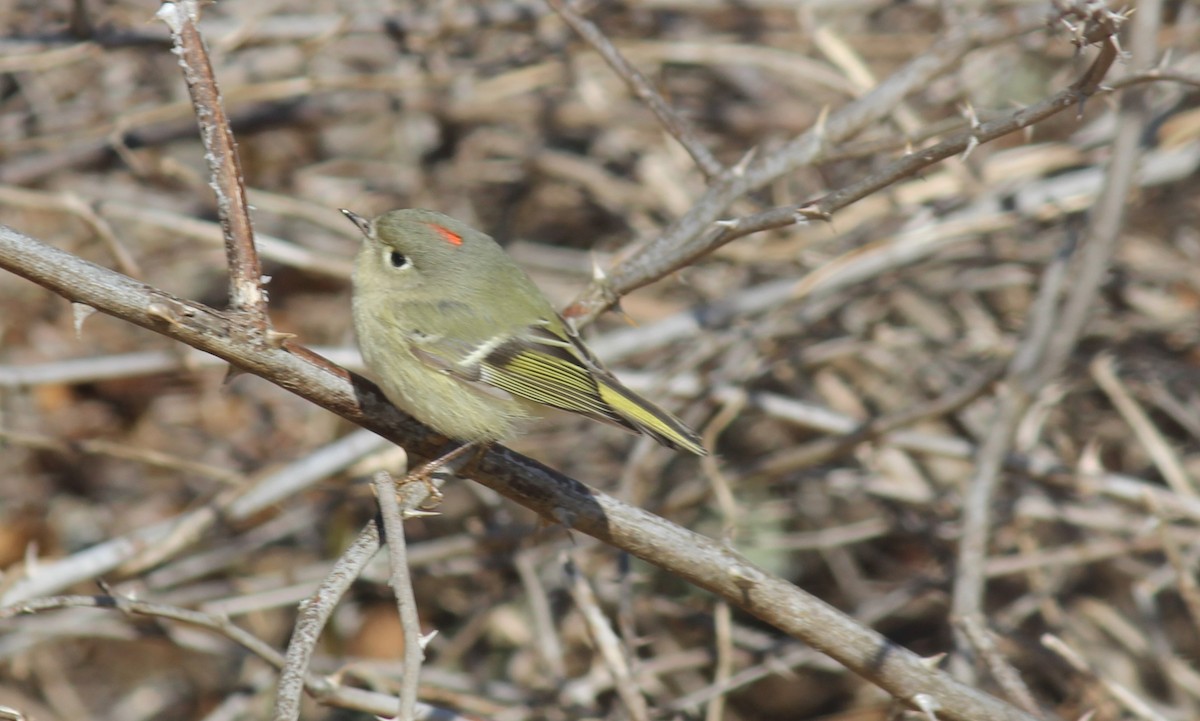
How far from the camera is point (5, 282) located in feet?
14.7

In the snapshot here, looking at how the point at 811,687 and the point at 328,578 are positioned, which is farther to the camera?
the point at 811,687

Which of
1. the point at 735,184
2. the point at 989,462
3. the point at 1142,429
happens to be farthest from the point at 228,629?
the point at 1142,429

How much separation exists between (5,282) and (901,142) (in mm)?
3541

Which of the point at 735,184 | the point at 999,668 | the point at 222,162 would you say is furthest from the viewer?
the point at 735,184

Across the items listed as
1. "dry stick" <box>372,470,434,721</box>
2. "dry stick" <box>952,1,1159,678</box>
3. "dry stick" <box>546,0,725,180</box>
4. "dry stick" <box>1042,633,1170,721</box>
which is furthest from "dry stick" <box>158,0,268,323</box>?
"dry stick" <box>952,1,1159,678</box>

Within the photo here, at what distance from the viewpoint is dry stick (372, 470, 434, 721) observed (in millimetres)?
1573

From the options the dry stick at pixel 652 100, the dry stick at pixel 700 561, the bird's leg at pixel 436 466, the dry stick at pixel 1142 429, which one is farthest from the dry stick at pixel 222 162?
the dry stick at pixel 1142 429

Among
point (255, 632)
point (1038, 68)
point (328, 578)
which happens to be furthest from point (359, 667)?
point (1038, 68)

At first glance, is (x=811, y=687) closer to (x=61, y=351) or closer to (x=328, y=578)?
(x=328, y=578)

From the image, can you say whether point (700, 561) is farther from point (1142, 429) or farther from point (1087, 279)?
point (1142, 429)

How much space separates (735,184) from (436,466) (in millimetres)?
903

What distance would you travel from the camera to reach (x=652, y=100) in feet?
8.55

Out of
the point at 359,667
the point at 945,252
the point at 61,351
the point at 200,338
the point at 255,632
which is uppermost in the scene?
the point at 945,252

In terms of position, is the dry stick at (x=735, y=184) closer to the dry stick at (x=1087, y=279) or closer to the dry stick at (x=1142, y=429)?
the dry stick at (x=1087, y=279)
